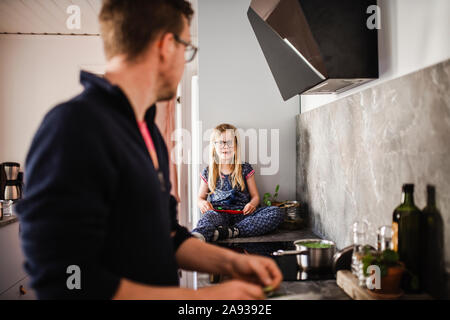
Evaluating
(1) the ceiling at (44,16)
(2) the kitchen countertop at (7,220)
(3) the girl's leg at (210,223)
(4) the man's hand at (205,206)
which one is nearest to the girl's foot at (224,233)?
(3) the girl's leg at (210,223)

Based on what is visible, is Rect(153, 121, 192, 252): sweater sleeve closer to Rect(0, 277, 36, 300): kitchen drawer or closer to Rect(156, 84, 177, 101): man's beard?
Rect(156, 84, 177, 101): man's beard

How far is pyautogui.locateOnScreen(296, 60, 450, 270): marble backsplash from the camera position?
0.95m

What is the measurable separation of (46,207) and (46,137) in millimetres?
110

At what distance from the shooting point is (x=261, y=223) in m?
2.03

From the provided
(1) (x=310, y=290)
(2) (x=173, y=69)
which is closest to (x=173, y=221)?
(2) (x=173, y=69)

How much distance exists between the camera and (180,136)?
340 centimetres

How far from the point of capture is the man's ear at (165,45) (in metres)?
0.77

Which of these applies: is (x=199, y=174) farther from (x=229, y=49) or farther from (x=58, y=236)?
(x=58, y=236)

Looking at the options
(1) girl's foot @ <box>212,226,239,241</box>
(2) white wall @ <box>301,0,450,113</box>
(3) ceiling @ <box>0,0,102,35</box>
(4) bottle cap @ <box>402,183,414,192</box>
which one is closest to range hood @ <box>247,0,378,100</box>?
(2) white wall @ <box>301,0,450,113</box>

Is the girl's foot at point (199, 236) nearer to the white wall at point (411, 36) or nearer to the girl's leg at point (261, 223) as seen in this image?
the girl's leg at point (261, 223)

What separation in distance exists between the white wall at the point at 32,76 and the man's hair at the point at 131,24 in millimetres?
3098

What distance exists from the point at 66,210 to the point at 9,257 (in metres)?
2.36

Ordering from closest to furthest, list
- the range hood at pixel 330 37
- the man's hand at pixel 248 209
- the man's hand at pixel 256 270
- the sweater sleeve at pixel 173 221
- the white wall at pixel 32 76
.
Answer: the man's hand at pixel 256 270, the sweater sleeve at pixel 173 221, the range hood at pixel 330 37, the man's hand at pixel 248 209, the white wall at pixel 32 76

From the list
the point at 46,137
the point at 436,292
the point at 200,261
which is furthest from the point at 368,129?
the point at 46,137
